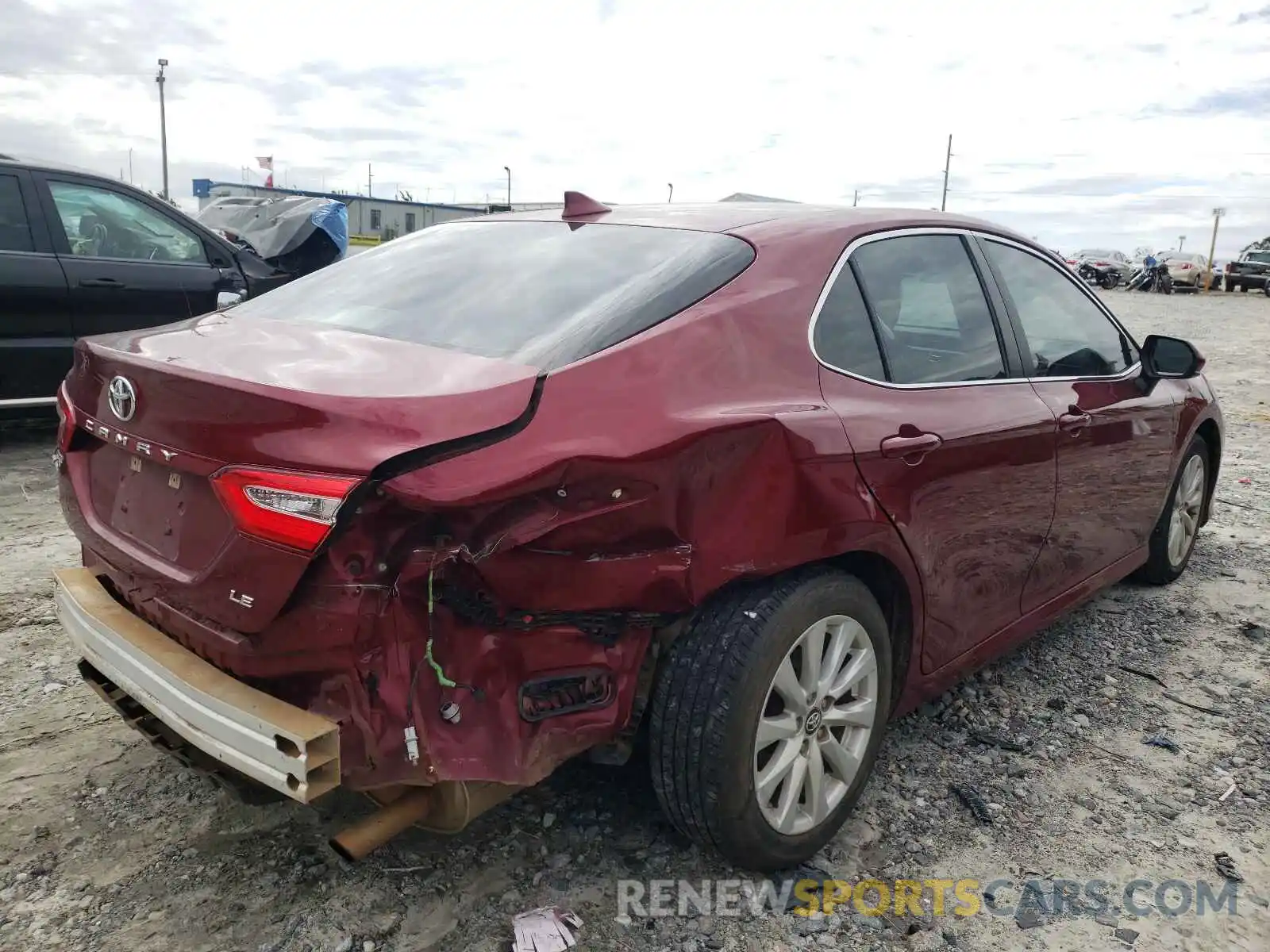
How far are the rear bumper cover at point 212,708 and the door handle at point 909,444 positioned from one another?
1.46 metres

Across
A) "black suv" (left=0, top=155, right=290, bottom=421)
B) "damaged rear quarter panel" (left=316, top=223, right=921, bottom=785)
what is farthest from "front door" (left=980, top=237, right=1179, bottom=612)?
"black suv" (left=0, top=155, right=290, bottom=421)

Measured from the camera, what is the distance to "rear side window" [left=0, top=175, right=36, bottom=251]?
582cm

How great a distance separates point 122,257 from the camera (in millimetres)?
6332

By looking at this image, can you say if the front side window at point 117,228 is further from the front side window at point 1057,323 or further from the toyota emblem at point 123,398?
the front side window at point 1057,323

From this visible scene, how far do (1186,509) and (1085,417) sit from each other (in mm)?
1685

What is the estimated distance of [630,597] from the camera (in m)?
2.02

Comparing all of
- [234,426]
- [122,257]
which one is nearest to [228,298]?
[122,257]

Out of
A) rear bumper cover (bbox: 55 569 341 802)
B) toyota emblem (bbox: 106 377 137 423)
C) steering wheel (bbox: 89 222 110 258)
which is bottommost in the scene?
rear bumper cover (bbox: 55 569 341 802)

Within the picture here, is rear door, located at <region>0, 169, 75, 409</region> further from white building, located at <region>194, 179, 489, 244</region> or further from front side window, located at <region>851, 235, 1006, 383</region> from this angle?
white building, located at <region>194, 179, 489, 244</region>

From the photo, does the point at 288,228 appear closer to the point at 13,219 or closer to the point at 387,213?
the point at 13,219

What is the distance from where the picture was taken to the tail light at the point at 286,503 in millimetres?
1767

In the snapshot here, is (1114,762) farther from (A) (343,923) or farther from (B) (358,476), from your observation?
(B) (358,476)

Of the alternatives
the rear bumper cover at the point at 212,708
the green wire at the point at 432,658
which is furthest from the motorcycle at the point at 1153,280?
the rear bumper cover at the point at 212,708

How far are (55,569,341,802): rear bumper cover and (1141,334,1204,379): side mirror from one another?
11.3 ft
